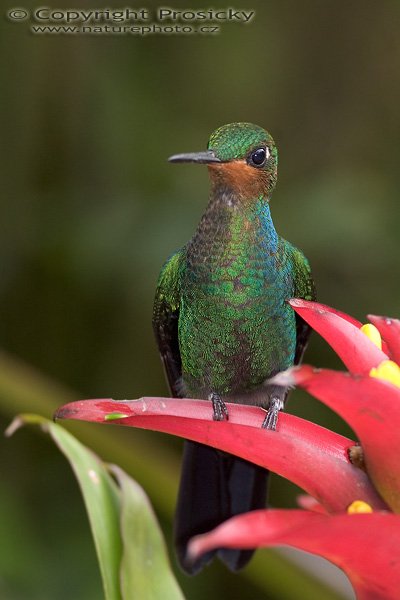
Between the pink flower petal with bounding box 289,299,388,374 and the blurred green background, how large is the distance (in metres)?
1.21

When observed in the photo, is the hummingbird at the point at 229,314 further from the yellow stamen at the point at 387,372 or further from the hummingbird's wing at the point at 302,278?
the yellow stamen at the point at 387,372

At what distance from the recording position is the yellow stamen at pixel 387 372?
686mm

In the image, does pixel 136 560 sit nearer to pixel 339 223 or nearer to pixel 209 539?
pixel 209 539

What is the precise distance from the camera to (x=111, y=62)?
222cm

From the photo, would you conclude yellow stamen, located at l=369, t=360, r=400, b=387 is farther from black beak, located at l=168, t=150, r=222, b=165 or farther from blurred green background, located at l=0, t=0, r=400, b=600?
blurred green background, located at l=0, t=0, r=400, b=600

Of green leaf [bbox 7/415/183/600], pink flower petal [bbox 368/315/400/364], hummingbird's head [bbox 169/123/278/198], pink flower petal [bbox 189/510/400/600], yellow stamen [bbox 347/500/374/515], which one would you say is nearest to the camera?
pink flower petal [bbox 189/510/400/600]

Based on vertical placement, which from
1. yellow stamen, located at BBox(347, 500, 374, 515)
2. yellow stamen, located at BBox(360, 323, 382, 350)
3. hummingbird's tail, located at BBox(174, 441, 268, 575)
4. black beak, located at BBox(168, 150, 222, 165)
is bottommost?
hummingbird's tail, located at BBox(174, 441, 268, 575)

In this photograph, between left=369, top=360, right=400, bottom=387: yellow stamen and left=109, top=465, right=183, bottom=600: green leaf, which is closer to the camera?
left=369, top=360, right=400, bottom=387: yellow stamen

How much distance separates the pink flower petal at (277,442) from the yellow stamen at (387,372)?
6cm

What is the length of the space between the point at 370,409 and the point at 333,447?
0.39ft

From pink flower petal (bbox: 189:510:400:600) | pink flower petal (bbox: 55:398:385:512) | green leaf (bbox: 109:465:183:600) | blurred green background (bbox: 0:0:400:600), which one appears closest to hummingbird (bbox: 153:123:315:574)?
green leaf (bbox: 109:465:183:600)

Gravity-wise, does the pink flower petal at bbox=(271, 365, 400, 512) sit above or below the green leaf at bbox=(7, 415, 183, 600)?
above

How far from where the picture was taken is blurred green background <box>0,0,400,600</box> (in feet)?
6.59

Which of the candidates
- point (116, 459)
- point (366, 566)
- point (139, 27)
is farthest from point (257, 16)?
point (366, 566)
